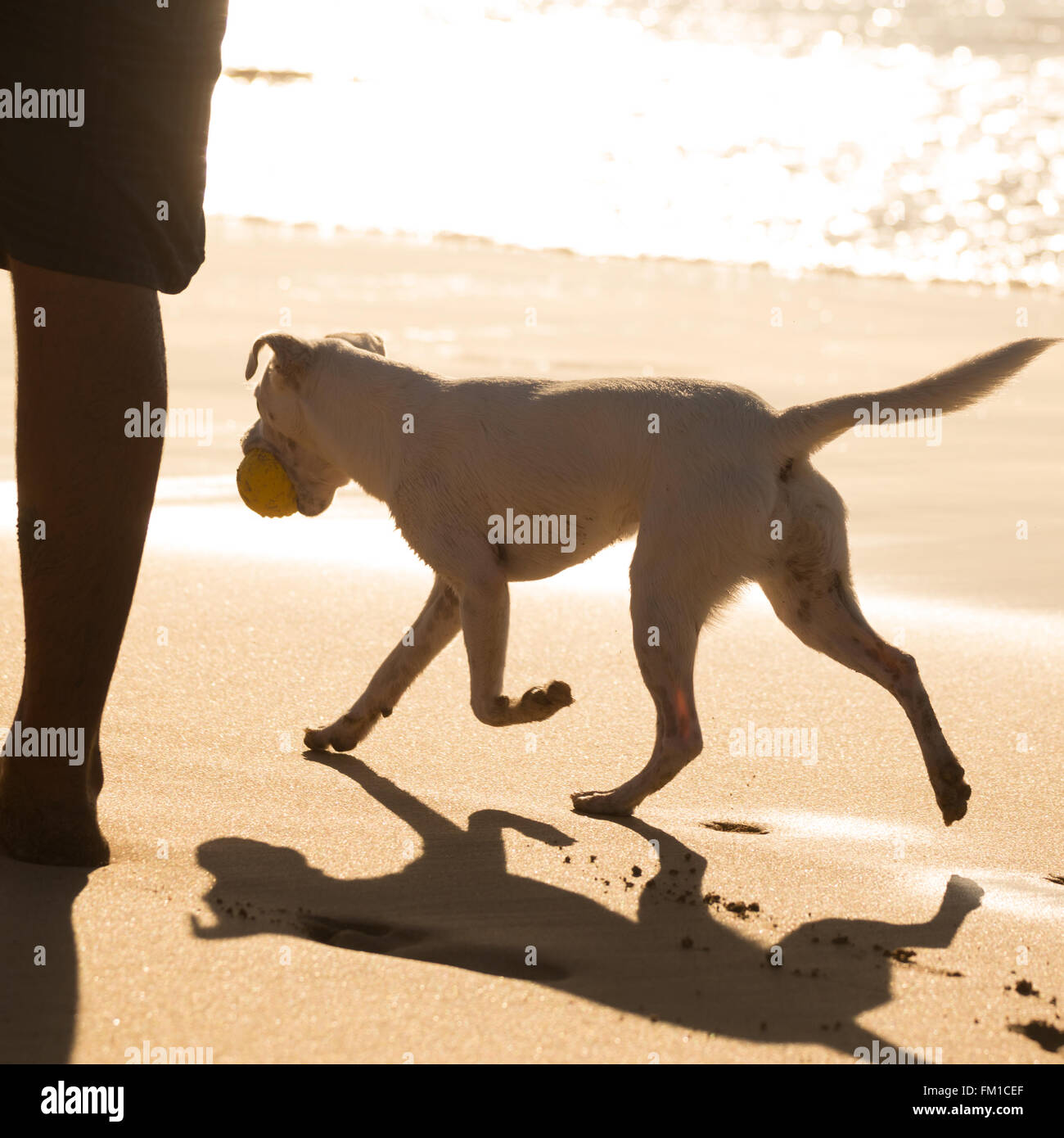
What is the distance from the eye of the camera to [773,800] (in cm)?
408

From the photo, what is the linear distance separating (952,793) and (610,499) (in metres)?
1.10

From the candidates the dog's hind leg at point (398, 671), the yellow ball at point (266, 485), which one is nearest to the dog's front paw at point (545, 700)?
the dog's hind leg at point (398, 671)

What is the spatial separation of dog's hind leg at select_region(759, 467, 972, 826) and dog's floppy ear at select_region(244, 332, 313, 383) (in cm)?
145

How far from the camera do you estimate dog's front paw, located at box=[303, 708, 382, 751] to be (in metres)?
4.39

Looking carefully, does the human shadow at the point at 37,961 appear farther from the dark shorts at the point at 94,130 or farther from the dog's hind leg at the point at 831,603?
the dog's hind leg at the point at 831,603

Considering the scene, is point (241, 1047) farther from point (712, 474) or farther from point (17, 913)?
point (712, 474)

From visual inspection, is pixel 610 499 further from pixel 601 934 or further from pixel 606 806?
pixel 601 934

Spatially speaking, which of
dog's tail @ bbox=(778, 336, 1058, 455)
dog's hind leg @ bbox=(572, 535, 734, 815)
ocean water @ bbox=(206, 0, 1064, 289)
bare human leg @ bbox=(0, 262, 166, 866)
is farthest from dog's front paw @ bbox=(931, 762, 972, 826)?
ocean water @ bbox=(206, 0, 1064, 289)

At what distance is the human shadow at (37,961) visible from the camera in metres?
2.54

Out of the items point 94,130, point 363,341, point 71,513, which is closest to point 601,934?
point 71,513

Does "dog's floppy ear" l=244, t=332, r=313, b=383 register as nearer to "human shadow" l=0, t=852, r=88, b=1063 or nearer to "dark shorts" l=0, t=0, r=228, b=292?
"dark shorts" l=0, t=0, r=228, b=292

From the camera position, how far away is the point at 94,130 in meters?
3.05
